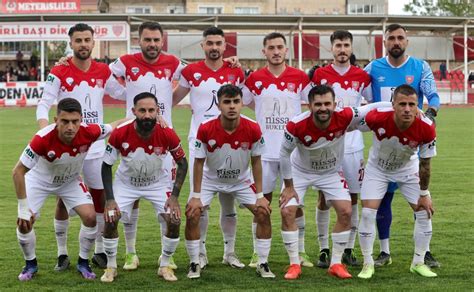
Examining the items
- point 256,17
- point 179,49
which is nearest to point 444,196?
point 256,17

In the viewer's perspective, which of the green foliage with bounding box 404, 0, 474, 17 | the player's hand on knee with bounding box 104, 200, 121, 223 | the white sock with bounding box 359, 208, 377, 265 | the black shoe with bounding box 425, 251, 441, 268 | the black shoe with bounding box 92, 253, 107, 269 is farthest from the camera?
the green foliage with bounding box 404, 0, 474, 17

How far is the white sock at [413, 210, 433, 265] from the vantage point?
278 inches

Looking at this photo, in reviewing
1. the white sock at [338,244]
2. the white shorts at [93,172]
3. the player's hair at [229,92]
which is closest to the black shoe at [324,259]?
the white sock at [338,244]

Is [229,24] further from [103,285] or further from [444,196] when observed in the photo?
[103,285]

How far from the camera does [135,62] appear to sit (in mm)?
7703

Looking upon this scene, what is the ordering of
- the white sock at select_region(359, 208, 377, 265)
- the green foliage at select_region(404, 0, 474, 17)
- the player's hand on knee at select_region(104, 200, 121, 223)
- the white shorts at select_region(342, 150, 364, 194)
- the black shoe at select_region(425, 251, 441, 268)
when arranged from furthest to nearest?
the green foliage at select_region(404, 0, 474, 17) → the white shorts at select_region(342, 150, 364, 194) → the black shoe at select_region(425, 251, 441, 268) → the white sock at select_region(359, 208, 377, 265) → the player's hand on knee at select_region(104, 200, 121, 223)

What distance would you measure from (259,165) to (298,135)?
453 mm

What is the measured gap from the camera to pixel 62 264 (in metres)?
7.23

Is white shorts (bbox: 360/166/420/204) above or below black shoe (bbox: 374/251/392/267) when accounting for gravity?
above

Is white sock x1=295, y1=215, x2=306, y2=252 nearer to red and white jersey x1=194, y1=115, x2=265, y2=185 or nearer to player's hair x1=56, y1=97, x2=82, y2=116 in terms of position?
red and white jersey x1=194, y1=115, x2=265, y2=185

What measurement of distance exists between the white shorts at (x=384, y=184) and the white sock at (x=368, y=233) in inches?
5.9

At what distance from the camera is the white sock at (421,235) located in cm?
705

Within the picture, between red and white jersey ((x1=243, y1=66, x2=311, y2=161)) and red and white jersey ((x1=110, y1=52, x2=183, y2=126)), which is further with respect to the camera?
red and white jersey ((x1=110, y1=52, x2=183, y2=126))

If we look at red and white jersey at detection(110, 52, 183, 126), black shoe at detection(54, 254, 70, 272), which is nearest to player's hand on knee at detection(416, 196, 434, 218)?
red and white jersey at detection(110, 52, 183, 126)
